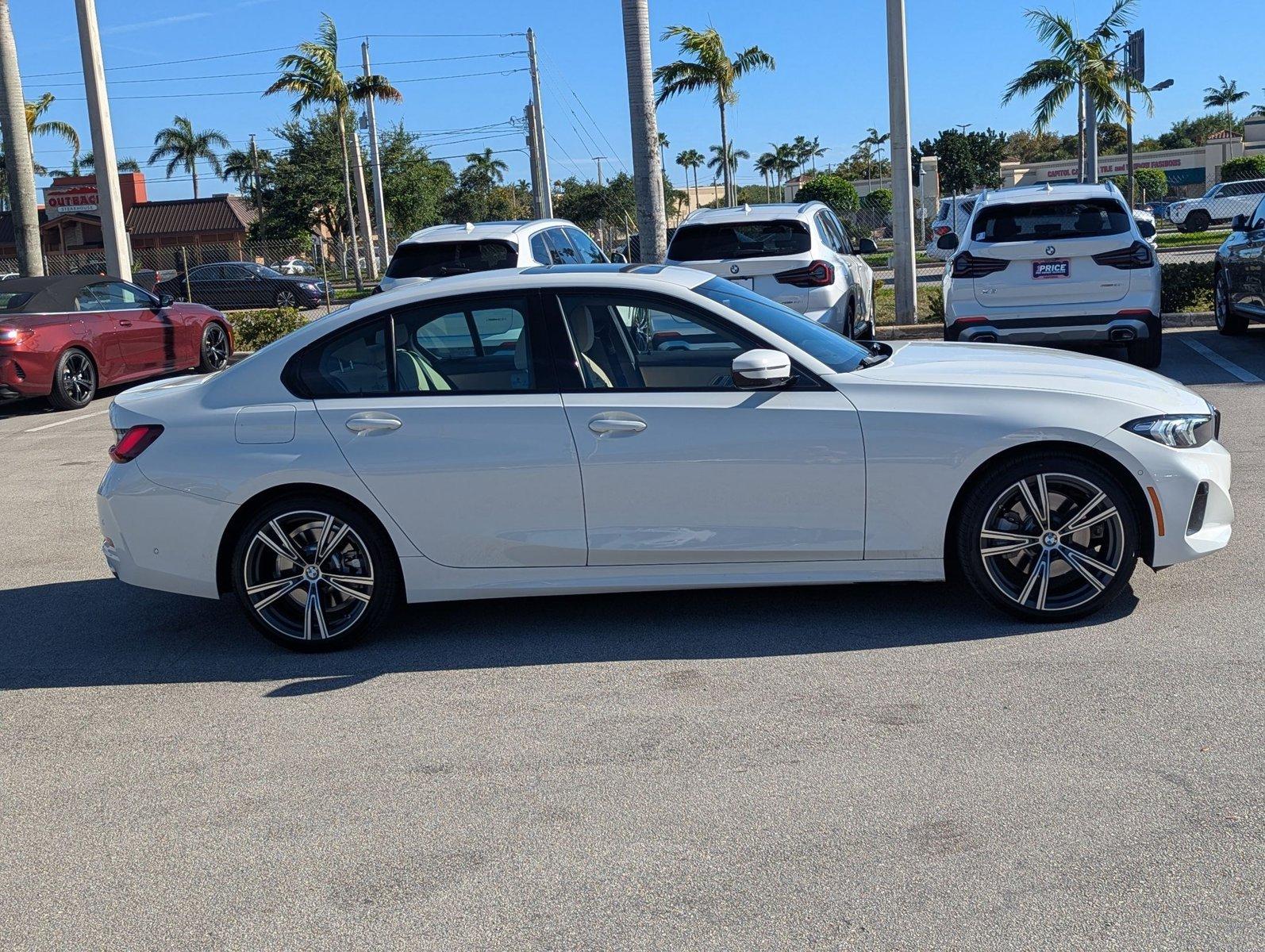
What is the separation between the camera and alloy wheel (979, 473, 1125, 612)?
211 inches

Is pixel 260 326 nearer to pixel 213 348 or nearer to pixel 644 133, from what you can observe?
pixel 213 348

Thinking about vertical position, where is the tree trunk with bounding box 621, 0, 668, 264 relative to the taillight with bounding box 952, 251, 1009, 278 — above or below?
above

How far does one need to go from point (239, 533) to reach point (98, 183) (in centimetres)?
1600

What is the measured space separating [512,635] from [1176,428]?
290cm

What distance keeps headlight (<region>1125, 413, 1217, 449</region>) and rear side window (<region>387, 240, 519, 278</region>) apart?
8052 millimetres

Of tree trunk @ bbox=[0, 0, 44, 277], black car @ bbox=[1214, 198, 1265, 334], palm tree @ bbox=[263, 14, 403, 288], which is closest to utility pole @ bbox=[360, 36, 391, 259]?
palm tree @ bbox=[263, 14, 403, 288]

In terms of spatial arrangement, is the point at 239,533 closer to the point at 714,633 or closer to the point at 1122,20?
the point at 714,633

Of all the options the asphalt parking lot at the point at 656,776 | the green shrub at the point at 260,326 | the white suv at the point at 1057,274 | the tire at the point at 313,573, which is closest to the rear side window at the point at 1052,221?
the white suv at the point at 1057,274

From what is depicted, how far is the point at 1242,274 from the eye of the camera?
13781mm

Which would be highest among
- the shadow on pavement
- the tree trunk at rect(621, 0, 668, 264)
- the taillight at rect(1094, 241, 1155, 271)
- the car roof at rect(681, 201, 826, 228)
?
the tree trunk at rect(621, 0, 668, 264)

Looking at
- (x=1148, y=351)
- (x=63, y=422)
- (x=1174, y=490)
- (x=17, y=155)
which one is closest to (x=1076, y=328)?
(x=1148, y=351)

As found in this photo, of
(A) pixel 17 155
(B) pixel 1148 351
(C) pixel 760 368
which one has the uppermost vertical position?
(A) pixel 17 155

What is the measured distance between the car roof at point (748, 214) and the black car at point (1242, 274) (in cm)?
434

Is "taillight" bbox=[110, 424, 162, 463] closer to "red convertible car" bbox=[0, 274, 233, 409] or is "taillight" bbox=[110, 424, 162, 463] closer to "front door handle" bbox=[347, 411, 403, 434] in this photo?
"front door handle" bbox=[347, 411, 403, 434]
